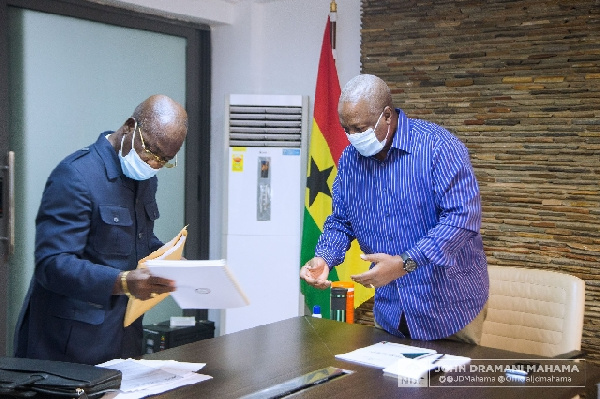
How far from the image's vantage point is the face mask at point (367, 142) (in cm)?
254

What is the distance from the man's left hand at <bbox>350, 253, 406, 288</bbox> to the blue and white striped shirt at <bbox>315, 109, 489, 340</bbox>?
0.06 m

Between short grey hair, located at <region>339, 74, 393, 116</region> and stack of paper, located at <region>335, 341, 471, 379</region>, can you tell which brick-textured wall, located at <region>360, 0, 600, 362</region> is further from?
stack of paper, located at <region>335, 341, 471, 379</region>

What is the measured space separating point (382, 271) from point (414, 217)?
11.1 inches

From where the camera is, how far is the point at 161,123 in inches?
92.6

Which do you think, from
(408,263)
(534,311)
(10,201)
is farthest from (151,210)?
(10,201)

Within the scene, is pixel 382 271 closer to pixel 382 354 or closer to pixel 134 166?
pixel 382 354

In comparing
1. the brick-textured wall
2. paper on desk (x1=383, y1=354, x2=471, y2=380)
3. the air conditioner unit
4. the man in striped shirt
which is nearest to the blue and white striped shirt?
the man in striped shirt

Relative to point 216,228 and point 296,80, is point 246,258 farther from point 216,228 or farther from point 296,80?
point 296,80

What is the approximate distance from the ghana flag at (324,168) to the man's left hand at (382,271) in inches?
82.4

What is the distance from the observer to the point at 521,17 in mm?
3979

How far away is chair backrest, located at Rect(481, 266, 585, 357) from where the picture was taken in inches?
105

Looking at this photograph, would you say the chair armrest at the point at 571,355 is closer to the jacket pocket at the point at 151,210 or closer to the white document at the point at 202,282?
the white document at the point at 202,282

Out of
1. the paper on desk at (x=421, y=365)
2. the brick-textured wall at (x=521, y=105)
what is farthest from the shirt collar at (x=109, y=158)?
the brick-textured wall at (x=521, y=105)

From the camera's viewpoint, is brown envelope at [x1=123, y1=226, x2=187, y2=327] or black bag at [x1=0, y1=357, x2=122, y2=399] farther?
brown envelope at [x1=123, y1=226, x2=187, y2=327]
